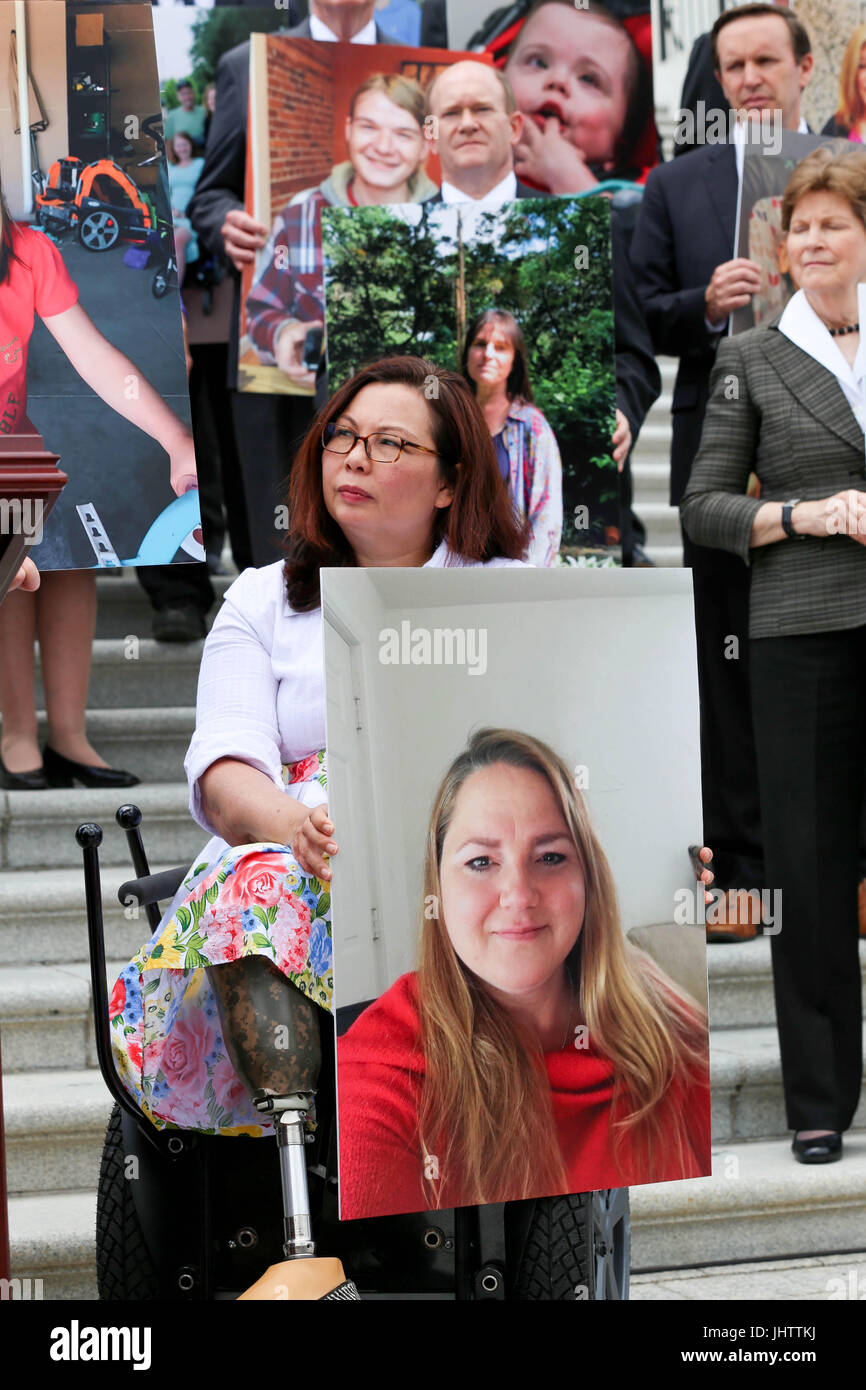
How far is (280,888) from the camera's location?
6.32 feet

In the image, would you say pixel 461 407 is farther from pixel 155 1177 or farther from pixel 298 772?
pixel 155 1177

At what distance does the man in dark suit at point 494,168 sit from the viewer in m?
3.51

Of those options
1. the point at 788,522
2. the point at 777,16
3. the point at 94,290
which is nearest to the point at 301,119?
the point at 777,16

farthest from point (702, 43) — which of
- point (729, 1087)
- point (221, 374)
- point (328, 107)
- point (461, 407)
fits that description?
point (729, 1087)

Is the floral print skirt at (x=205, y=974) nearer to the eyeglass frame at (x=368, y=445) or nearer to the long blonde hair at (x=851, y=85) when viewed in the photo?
the eyeglass frame at (x=368, y=445)

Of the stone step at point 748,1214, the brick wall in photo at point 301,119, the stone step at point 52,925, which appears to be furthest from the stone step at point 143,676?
the stone step at point 748,1214

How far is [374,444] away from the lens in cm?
224

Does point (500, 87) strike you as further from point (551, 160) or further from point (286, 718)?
point (286, 718)

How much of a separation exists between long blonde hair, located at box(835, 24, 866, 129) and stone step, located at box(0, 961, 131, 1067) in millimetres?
2658

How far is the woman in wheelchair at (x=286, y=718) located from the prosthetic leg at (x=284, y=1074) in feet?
0.09

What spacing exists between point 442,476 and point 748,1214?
Answer: 1.54m

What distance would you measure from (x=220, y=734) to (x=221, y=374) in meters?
2.33

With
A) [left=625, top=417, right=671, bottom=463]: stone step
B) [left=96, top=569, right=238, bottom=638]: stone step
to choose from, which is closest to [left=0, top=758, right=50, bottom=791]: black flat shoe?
[left=96, top=569, right=238, bottom=638]: stone step

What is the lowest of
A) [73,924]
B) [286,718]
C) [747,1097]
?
[747,1097]
